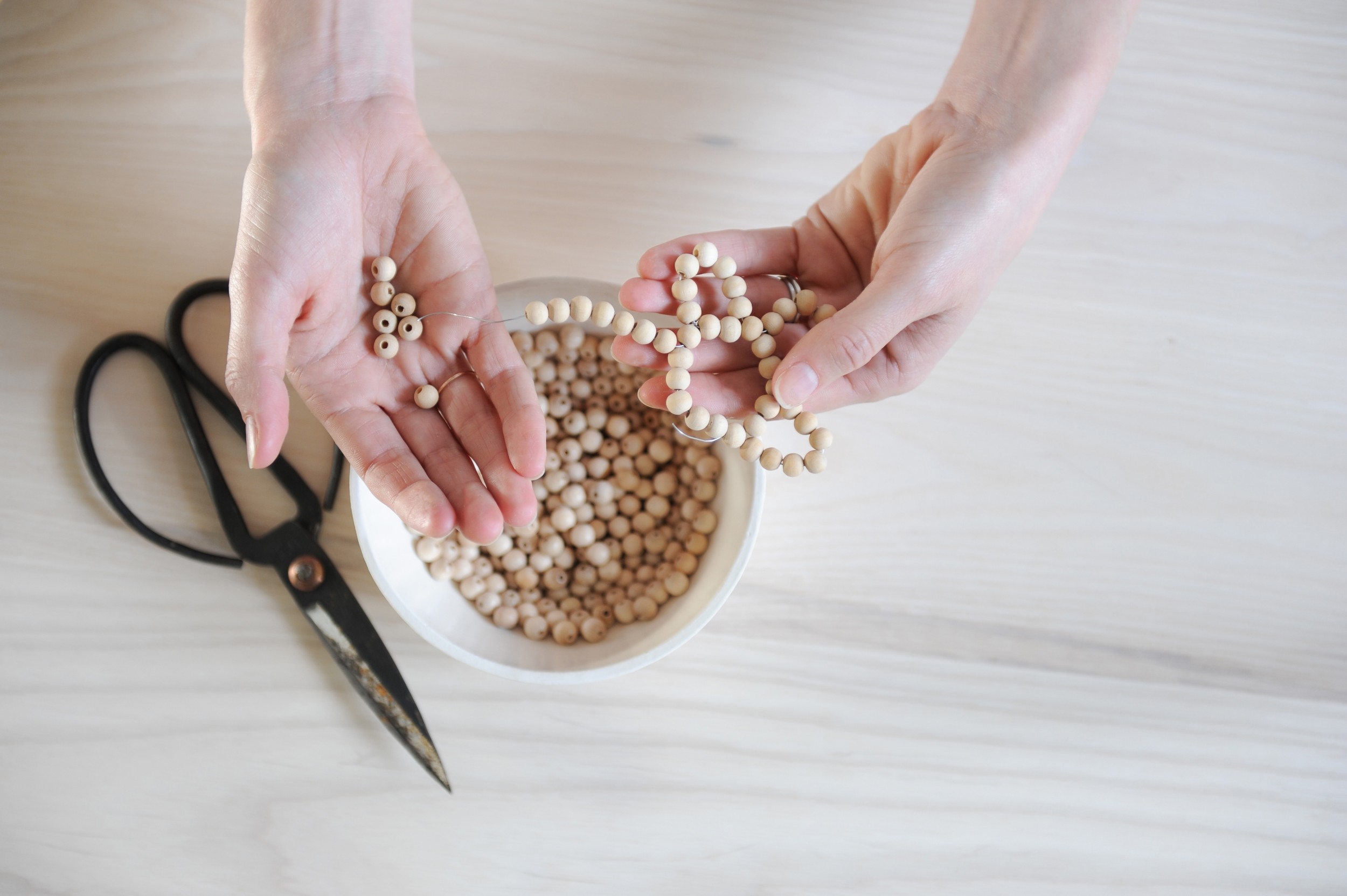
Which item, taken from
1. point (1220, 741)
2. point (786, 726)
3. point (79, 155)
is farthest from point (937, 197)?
point (79, 155)

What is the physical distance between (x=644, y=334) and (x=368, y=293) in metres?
0.28

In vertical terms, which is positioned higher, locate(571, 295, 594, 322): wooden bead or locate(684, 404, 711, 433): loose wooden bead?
locate(571, 295, 594, 322): wooden bead

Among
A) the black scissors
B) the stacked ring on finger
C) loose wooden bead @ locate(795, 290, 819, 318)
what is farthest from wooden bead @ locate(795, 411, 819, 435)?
the black scissors

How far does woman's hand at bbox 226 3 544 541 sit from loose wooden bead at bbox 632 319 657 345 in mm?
111

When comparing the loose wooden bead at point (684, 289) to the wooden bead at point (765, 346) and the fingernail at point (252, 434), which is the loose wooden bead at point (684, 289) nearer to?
the wooden bead at point (765, 346)

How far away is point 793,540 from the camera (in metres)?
0.98

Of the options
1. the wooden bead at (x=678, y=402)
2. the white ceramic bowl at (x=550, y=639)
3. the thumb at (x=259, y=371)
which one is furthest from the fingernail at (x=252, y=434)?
the wooden bead at (x=678, y=402)

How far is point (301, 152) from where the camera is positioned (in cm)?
81

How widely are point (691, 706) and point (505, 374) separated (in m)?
0.40

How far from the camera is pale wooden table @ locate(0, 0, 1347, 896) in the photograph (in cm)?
→ 94

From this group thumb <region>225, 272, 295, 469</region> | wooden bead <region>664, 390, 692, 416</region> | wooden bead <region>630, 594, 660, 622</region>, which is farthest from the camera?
wooden bead <region>630, 594, 660, 622</region>

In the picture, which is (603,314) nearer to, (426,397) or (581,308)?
(581,308)

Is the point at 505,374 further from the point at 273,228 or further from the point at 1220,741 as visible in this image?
the point at 1220,741

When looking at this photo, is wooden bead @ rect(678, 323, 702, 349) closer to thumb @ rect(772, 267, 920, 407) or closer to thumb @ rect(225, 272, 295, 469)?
thumb @ rect(772, 267, 920, 407)
